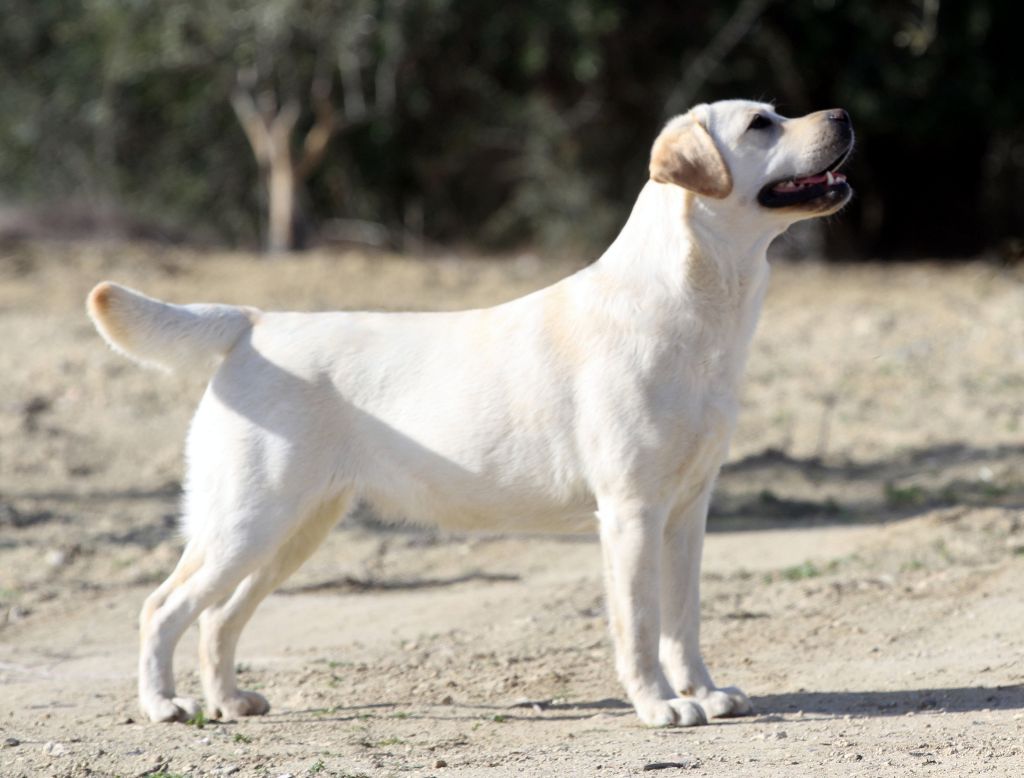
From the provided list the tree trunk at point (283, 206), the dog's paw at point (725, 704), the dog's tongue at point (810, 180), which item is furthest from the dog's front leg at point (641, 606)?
the tree trunk at point (283, 206)

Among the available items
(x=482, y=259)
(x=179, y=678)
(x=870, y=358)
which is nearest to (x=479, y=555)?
(x=179, y=678)

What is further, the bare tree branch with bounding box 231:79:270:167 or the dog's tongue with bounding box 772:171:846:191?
the bare tree branch with bounding box 231:79:270:167

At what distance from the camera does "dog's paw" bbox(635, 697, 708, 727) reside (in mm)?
4742

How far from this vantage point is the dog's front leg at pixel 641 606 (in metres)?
4.76

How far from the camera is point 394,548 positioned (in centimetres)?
766

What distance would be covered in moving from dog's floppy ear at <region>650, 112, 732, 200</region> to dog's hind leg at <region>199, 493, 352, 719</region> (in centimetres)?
150

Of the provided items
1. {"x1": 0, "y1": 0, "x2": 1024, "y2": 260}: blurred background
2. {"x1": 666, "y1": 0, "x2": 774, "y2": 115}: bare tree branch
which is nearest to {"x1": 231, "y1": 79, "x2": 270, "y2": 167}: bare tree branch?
{"x1": 0, "y1": 0, "x2": 1024, "y2": 260}: blurred background

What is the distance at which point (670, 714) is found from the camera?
4746 mm

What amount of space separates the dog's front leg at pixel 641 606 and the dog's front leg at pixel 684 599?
18 centimetres

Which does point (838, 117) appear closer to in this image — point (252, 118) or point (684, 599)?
point (684, 599)

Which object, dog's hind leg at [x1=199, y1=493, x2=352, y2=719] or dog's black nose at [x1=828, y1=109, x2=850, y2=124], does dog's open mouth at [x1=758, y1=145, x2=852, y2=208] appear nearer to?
dog's black nose at [x1=828, y1=109, x2=850, y2=124]

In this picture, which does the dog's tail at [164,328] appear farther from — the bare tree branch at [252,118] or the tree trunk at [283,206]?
the bare tree branch at [252,118]

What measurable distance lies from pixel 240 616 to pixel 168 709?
0.43 metres

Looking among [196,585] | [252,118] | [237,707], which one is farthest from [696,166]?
[252,118]
